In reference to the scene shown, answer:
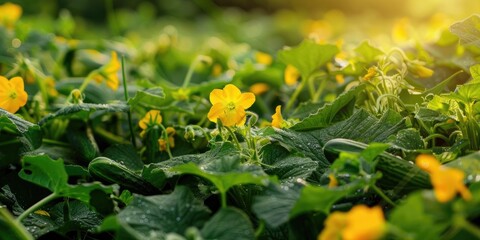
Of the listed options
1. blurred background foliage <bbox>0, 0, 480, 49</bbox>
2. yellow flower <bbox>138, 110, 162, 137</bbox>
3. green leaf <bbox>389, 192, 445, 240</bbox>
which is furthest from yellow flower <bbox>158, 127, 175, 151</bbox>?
blurred background foliage <bbox>0, 0, 480, 49</bbox>

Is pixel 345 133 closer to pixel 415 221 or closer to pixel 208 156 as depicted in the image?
pixel 208 156

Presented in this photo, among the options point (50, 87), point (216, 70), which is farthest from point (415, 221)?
point (216, 70)

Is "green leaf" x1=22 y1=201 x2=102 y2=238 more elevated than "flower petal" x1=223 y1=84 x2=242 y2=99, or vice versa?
"flower petal" x1=223 y1=84 x2=242 y2=99

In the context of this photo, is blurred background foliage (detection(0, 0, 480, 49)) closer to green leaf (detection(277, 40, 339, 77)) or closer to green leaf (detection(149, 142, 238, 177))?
green leaf (detection(277, 40, 339, 77))

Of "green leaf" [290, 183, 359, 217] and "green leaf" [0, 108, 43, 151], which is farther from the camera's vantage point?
"green leaf" [0, 108, 43, 151]

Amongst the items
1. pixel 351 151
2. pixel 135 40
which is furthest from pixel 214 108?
pixel 135 40

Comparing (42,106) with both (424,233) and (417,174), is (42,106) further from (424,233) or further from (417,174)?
(424,233)

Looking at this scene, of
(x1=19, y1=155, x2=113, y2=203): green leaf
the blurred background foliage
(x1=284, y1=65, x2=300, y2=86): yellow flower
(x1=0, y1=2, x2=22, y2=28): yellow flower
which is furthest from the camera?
the blurred background foliage
